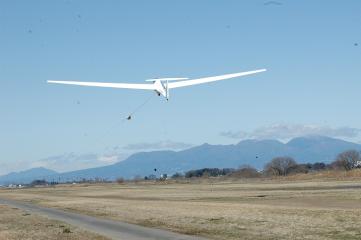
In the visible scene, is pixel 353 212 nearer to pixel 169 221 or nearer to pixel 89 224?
pixel 169 221

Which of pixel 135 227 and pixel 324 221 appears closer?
pixel 324 221

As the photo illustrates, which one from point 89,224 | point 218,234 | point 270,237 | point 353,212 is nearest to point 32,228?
point 89,224

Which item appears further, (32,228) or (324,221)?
(32,228)

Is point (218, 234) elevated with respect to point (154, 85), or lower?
lower

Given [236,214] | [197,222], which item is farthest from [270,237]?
[236,214]

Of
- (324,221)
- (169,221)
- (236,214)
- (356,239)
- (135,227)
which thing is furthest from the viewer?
(236,214)

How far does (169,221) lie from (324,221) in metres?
10.7

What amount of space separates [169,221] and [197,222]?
2.42 metres

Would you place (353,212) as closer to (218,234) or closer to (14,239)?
(218,234)

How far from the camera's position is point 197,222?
1593 inches

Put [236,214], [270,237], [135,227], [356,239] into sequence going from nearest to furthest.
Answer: [356,239] → [270,237] → [135,227] → [236,214]

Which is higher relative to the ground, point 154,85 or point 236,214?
point 154,85

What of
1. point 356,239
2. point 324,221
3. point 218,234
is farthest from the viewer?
point 324,221

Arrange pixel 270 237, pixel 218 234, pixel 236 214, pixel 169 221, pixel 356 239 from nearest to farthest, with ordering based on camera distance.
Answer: pixel 356 239 → pixel 270 237 → pixel 218 234 → pixel 169 221 → pixel 236 214
